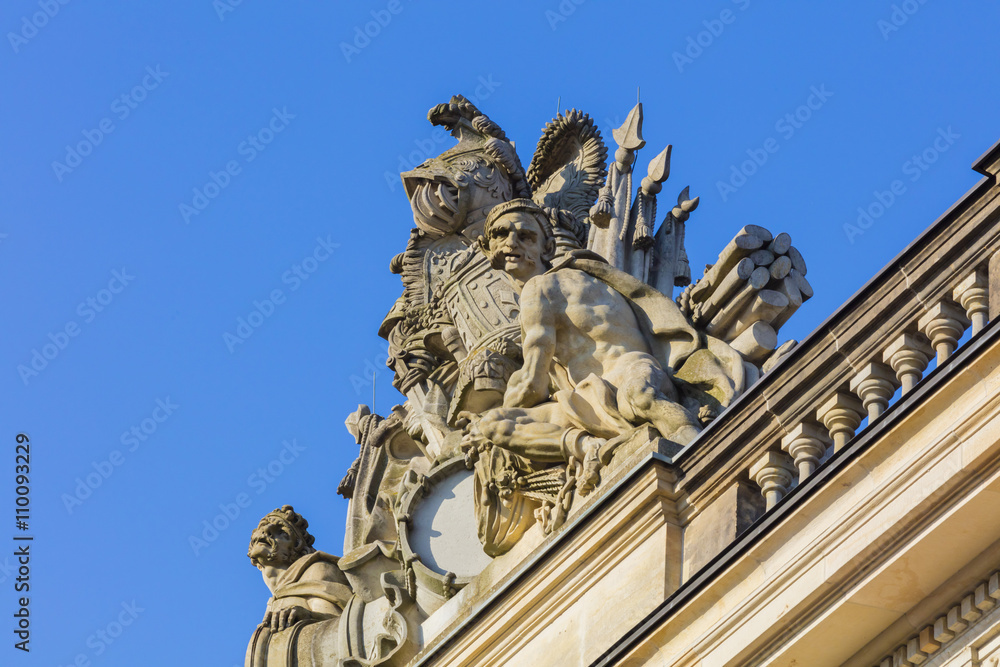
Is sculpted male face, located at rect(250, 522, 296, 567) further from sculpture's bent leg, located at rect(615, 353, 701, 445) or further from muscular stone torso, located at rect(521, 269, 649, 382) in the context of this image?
sculpture's bent leg, located at rect(615, 353, 701, 445)

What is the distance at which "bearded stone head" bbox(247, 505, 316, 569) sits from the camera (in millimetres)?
18672

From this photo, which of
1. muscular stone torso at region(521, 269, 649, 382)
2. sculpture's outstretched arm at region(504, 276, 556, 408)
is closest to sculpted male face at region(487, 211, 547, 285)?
muscular stone torso at region(521, 269, 649, 382)

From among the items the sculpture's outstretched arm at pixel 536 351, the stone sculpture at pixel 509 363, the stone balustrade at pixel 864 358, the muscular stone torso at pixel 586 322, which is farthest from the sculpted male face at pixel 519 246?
the stone balustrade at pixel 864 358

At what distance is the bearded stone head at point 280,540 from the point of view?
18.7 metres

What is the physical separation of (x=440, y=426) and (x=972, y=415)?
759 cm

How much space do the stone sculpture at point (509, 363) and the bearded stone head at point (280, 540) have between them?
0.7 inches

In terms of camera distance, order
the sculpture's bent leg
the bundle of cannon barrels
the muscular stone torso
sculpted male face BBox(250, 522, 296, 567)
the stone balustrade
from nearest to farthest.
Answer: the stone balustrade < the sculpture's bent leg < the bundle of cannon barrels < the muscular stone torso < sculpted male face BBox(250, 522, 296, 567)

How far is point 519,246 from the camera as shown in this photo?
1628 centimetres

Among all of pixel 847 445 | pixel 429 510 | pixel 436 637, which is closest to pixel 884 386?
pixel 847 445

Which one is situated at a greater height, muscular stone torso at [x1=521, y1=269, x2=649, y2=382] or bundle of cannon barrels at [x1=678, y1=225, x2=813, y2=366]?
muscular stone torso at [x1=521, y1=269, x2=649, y2=382]

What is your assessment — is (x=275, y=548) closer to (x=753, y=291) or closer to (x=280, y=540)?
(x=280, y=540)

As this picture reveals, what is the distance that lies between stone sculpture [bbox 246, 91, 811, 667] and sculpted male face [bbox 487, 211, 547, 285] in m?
0.02

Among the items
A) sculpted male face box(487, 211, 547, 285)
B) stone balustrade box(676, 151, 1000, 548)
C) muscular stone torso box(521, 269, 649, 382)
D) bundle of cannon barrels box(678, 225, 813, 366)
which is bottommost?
stone balustrade box(676, 151, 1000, 548)

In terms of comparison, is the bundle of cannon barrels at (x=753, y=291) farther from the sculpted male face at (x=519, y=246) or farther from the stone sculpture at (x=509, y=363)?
the sculpted male face at (x=519, y=246)
